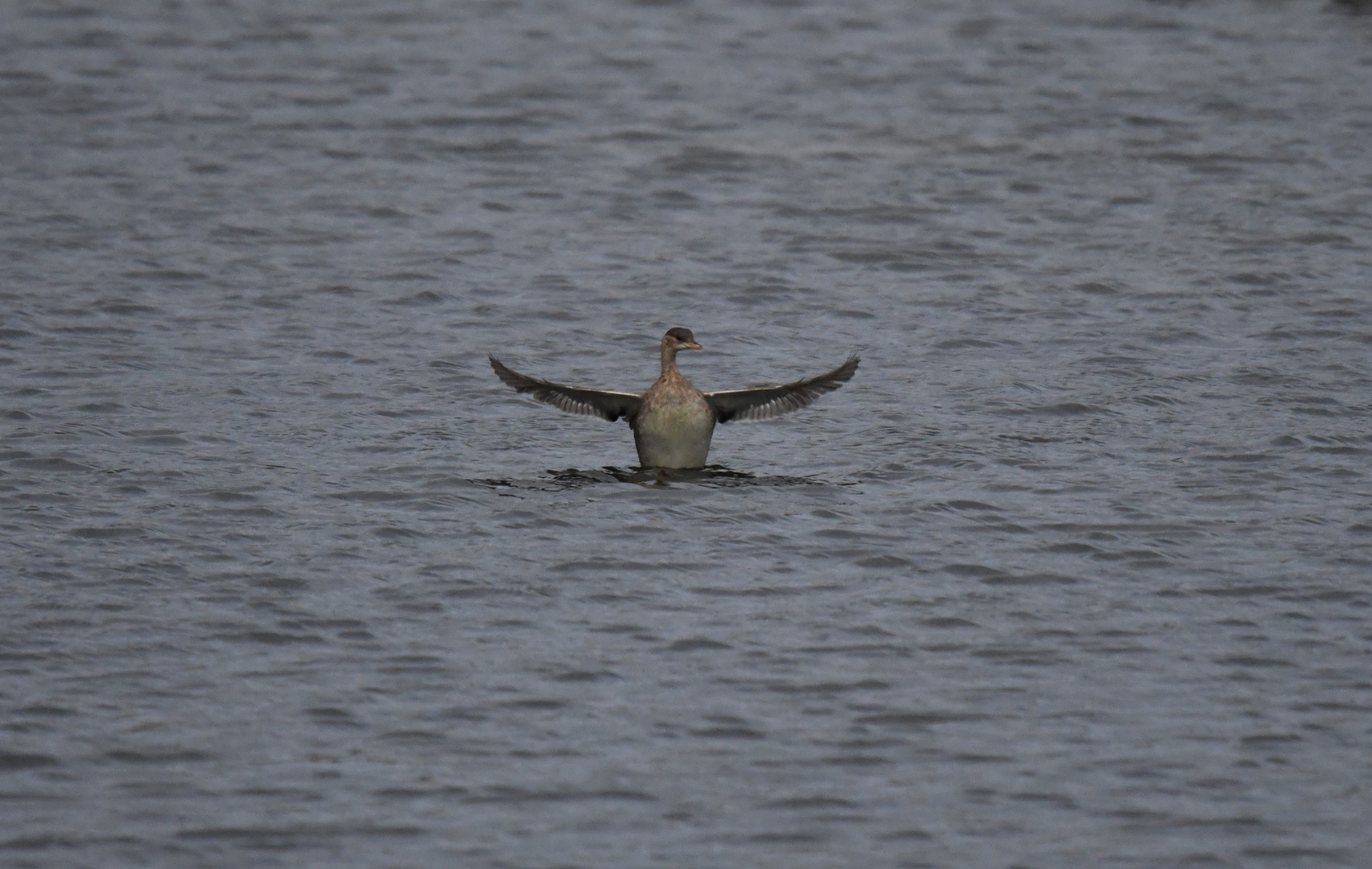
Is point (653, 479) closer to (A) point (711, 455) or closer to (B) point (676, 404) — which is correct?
(B) point (676, 404)

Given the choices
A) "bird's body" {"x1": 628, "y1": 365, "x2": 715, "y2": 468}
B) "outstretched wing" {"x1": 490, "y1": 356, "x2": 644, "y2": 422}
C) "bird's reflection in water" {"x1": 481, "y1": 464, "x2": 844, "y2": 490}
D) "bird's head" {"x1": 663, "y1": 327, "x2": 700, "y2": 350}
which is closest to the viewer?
"bird's reflection in water" {"x1": 481, "y1": 464, "x2": 844, "y2": 490}

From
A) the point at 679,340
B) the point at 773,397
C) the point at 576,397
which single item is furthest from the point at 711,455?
the point at 576,397

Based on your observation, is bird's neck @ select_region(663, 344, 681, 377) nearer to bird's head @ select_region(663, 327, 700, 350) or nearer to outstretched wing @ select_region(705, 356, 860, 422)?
bird's head @ select_region(663, 327, 700, 350)

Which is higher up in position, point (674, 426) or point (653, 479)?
point (674, 426)

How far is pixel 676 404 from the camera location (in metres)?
15.6

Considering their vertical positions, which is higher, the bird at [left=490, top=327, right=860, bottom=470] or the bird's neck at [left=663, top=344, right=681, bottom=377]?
the bird's neck at [left=663, top=344, right=681, bottom=377]

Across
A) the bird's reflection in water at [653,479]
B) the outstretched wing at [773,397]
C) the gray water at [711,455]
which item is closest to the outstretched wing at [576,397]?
the gray water at [711,455]

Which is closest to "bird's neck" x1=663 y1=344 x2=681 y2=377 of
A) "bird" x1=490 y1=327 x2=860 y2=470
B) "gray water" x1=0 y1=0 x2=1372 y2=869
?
"bird" x1=490 y1=327 x2=860 y2=470

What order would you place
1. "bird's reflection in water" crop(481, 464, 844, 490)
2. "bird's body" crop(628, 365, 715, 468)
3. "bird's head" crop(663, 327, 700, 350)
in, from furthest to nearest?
1. "bird's head" crop(663, 327, 700, 350)
2. "bird's body" crop(628, 365, 715, 468)
3. "bird's reflection in water" crop(481, 464, 844, 490)

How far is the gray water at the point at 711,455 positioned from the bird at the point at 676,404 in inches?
12.9

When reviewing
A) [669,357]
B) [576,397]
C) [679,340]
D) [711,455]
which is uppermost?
[679,340]

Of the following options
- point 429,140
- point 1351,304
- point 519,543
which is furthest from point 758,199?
point 519,543

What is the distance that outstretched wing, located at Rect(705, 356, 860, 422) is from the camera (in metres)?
15.6

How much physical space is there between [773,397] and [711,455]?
822 millimetres
